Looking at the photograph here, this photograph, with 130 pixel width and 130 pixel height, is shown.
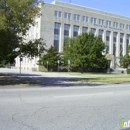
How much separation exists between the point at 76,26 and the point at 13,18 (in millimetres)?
61630

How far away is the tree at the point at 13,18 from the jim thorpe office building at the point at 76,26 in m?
50.0

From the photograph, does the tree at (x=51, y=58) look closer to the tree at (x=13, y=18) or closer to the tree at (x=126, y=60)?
the tree at (x=126, y=60)

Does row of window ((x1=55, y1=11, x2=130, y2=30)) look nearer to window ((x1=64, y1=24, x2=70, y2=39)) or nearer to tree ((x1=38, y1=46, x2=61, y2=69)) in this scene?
window ((x1=64, y1=24, x2=70, y2=39))

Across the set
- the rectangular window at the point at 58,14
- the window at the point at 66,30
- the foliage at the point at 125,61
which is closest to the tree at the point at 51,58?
the window at the point at 66,30

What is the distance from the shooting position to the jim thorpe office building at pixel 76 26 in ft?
236

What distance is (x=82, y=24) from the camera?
79.3 meters

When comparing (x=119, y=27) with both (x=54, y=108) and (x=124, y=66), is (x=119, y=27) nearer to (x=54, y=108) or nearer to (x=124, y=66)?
(x=124, y=66)

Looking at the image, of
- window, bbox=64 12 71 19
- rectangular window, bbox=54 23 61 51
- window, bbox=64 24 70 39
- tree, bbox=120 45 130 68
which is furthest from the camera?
window, bbox=64 24 70 39

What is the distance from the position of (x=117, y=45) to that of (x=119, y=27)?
712 cm

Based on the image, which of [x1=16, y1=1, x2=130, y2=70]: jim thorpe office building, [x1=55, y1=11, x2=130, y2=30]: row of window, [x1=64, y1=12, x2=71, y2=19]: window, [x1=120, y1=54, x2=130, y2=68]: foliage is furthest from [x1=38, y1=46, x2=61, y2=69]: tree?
[x1=120, y1=54, x2=130, y2=68]: foliage

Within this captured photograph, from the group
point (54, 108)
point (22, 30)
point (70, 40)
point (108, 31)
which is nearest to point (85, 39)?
point (70, 40)

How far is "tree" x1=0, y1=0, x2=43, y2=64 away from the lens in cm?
1762

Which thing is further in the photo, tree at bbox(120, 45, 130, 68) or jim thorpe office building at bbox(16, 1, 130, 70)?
tree at bbox(120, 45, 130, 68)

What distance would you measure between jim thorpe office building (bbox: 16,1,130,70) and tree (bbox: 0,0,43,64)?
50045 mm
